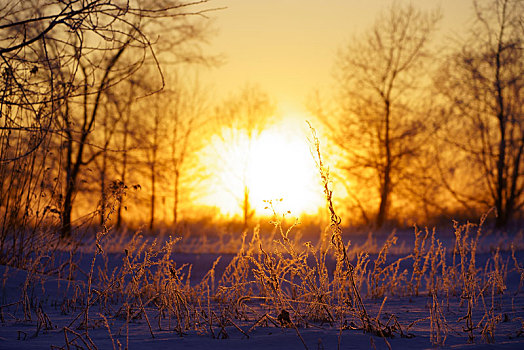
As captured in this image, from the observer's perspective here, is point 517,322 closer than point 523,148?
Yes

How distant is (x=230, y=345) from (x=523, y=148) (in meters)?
19.4

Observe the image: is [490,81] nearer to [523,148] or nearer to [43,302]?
[523,148]

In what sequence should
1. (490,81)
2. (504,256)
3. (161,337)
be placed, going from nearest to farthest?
1. (161,337)
2. (504,256)
3. (490,81)

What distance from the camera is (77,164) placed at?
1516 cm

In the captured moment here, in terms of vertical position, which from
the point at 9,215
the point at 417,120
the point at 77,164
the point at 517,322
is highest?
the point at 417,120

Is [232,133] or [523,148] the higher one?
[232,133]

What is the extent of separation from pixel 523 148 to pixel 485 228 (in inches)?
130

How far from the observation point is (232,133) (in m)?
24.2

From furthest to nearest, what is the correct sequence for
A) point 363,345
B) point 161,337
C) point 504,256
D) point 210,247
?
point 210,247 < point 504,256 < point 161,337 < point 363,345

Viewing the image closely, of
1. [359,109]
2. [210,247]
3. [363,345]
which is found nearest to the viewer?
[363,345]

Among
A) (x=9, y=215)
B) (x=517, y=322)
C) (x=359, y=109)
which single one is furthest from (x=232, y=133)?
(x=517, y=322)

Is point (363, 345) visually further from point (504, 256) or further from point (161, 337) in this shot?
point (504, 256)

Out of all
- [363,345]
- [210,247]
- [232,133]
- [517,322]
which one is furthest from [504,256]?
[232,133]

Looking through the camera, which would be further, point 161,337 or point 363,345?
point 161,337
